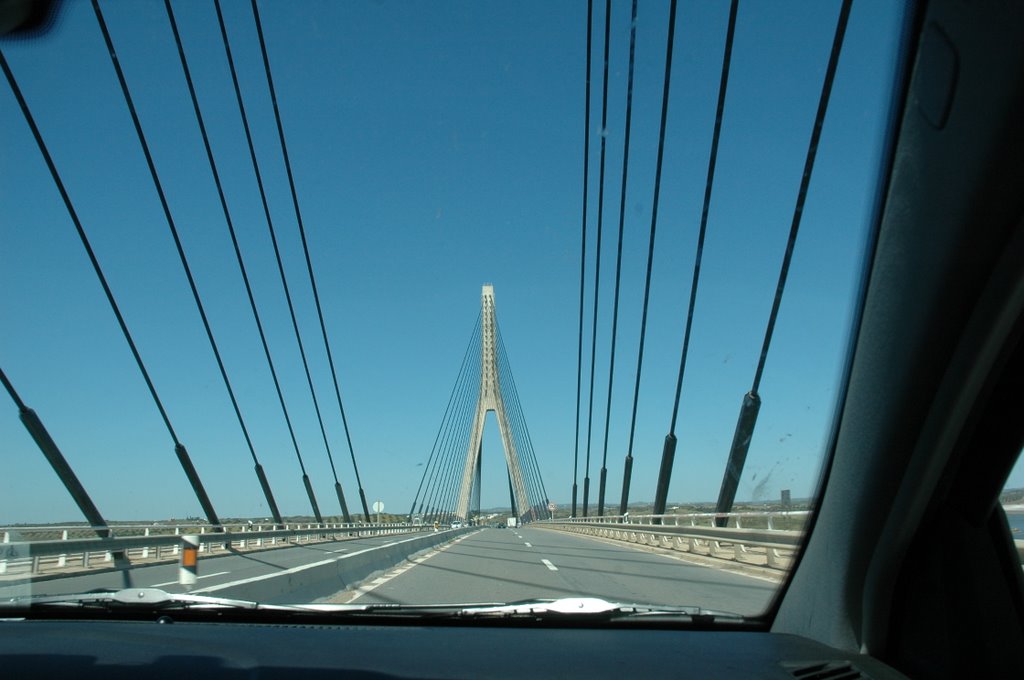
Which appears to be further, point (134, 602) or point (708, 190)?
point (708, 190)

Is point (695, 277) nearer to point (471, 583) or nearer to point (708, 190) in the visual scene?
point (708, 190)

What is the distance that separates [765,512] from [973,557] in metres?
1.46

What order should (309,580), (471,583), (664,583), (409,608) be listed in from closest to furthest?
(409,608), (309,580), (471,583), (664,583)

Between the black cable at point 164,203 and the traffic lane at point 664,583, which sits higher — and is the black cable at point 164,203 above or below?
above

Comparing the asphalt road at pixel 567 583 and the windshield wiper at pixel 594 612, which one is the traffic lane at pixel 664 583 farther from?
the windshield wiper at pixel 594 612

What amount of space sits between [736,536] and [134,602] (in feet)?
21.3

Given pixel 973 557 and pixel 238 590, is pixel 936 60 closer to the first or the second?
pixel 973 557

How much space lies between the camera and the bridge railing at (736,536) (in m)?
4.21

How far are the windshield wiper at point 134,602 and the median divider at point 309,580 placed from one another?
1.42 feet

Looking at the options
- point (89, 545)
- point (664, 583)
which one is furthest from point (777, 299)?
point (89, 545)

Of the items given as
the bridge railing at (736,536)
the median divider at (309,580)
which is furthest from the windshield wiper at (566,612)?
the median divider at (309,580)

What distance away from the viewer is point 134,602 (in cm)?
378

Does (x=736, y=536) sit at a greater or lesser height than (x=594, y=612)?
lesser

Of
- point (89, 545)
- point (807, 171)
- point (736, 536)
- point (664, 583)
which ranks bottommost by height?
point (664, 583)
